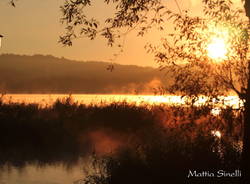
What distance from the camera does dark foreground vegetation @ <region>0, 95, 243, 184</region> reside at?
17.5 meters

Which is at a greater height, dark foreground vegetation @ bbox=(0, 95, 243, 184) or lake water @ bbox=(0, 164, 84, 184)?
dark foreground vegetation @ bbox=(0, 95, 243, 184)

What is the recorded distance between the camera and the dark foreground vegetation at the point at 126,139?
57.5 ft

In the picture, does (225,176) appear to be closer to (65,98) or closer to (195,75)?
(195,75)

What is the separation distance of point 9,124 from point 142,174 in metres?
15.7

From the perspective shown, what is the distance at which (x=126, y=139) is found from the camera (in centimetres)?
3356

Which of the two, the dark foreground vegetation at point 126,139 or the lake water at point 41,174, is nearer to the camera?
the dark foreground vegetation at point 126,139

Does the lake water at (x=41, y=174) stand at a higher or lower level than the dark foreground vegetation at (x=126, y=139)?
lower

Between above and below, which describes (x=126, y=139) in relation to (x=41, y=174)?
above

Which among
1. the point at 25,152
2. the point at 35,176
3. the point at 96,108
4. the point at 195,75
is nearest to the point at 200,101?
the point at 195,75

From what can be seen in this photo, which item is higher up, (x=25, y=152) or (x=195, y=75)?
(x=195, y=75)

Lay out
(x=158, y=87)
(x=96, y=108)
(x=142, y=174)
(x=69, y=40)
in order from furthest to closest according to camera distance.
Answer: (x=96, y=108) → (x=158, y=87) → (x=142, y=174) → (x=69, y=40)

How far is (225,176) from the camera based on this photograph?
16.4m

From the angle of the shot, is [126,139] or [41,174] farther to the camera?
[126,139]

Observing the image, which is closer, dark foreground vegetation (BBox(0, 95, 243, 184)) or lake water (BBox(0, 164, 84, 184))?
dark foreground vegetation (BBox(0, 95, 243, 184))
